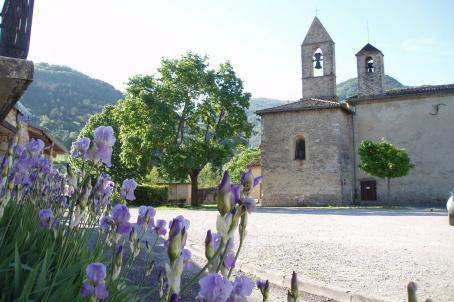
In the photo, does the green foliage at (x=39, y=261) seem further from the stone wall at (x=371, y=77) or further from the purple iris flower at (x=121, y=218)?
the stone wall at (x=371, y=77)

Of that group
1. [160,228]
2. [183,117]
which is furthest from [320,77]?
[160,228]

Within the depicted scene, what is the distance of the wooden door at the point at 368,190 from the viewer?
25109mm

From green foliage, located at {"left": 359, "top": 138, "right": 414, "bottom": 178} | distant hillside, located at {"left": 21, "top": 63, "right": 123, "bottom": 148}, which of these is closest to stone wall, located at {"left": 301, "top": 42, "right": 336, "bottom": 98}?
green foliage, located at {"left": 359, "top": 138, "right": 414, "bottom": 178}

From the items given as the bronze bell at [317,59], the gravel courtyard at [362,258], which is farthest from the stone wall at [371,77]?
the gravel courtyard at [362,258]

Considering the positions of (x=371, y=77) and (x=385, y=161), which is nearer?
(x=385, y=161)

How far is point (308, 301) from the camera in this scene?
4152mm

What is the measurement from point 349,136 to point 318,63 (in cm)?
562

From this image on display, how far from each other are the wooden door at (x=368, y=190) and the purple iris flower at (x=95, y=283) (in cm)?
2581

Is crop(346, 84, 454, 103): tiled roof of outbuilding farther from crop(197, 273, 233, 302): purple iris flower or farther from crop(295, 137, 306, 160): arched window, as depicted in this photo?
crop(197, 273, 233, 302): purple iris flower

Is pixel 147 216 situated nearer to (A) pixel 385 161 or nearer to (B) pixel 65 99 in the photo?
(A) pixel 385 161

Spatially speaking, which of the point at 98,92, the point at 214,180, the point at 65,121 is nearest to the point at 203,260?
the point at 214,180

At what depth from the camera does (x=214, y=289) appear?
935 mm

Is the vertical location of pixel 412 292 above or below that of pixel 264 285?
above

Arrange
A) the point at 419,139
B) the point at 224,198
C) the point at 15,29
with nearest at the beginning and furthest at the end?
the point at 224,198 → the point at 15,29 → the point at 419,139
